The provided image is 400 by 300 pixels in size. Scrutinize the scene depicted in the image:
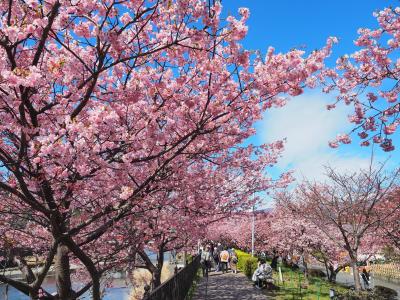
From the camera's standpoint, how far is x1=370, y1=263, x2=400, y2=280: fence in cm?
2944

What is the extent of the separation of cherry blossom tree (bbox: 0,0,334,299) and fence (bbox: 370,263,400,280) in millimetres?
27575

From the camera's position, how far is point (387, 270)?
102 feet

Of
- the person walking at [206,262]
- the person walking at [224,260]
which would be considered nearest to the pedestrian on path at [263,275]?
the person walking at [206,262]

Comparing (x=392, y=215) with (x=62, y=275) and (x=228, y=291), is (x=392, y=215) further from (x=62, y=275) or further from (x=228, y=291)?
(x=62, y=275)

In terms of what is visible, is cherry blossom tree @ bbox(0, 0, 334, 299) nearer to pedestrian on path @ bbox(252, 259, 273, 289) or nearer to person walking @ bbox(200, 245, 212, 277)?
pedestrian on path @ bbox(252, 259, 273, 289)

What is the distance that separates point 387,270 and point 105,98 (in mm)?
31545

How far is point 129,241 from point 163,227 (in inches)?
95.0

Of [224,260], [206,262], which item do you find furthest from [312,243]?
[224,260]

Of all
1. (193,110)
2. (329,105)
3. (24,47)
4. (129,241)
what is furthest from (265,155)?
(24,47)

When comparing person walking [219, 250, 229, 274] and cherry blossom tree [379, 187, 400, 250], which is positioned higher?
cherry blossom tree [379, 187, 400, 250]

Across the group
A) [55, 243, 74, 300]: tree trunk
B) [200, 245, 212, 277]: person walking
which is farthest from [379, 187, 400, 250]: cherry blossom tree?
[55, 243, 74, 300]: tree trunk

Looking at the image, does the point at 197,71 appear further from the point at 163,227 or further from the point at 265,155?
the point at 265,155

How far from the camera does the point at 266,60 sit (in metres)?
5.77

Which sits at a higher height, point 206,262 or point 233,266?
point 206,262
